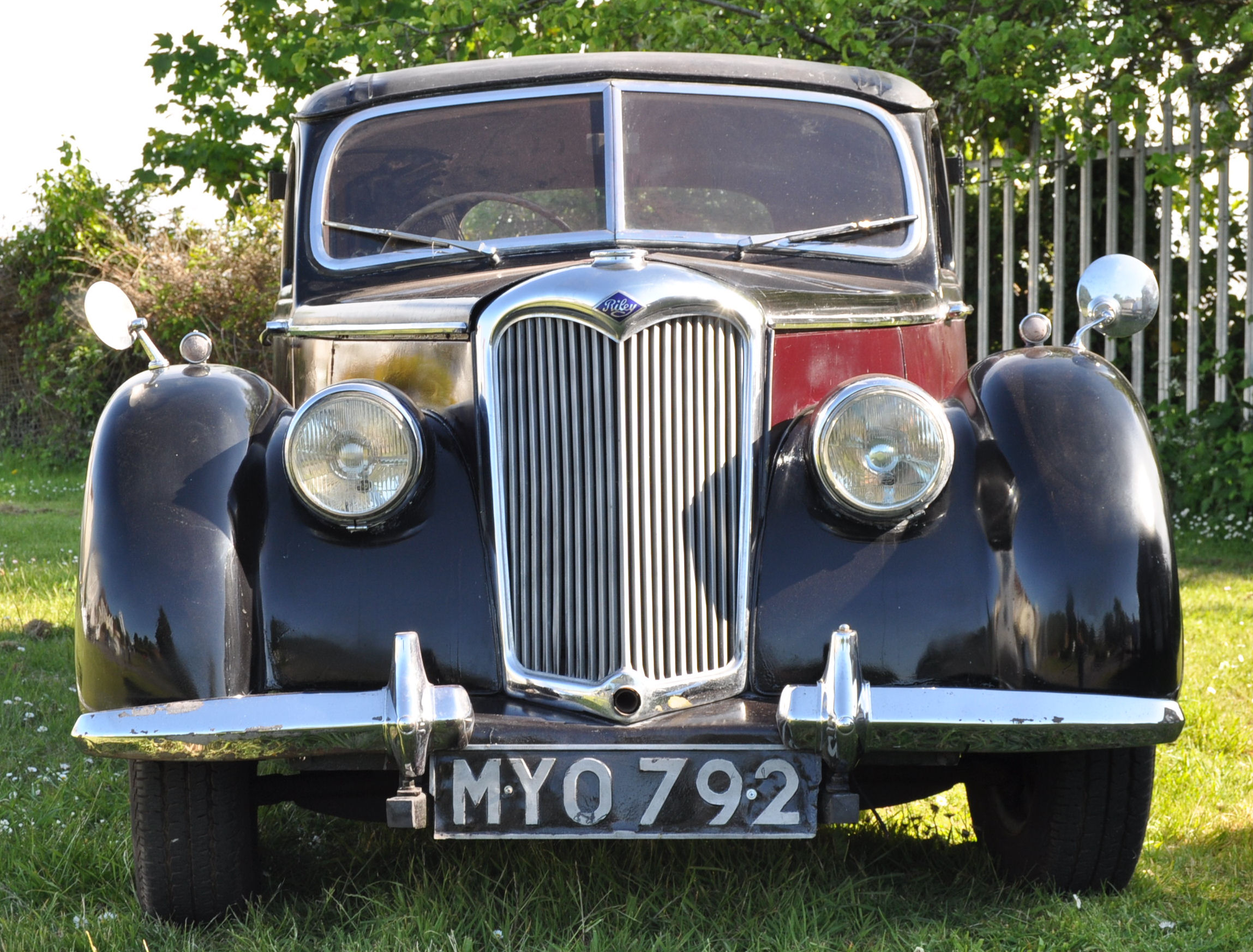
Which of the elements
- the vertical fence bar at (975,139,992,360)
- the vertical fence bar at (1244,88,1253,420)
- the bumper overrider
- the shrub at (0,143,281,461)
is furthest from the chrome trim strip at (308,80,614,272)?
the shrub at (0,143,281,461)

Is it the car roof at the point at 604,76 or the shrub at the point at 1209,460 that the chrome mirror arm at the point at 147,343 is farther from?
the shrub at the point at 1209,460

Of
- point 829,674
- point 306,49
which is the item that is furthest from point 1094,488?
point 306,49

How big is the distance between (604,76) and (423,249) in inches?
25.7

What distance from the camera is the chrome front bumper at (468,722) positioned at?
84.1 inches

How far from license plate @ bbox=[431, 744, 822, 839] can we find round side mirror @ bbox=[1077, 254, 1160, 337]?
1.35 m

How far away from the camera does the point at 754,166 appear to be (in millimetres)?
3236

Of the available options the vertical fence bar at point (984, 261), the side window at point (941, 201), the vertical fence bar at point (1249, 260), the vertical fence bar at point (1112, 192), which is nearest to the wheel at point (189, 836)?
the side window at point (941, 201)

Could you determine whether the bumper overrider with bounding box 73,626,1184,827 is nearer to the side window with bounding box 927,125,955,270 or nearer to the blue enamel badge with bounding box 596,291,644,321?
the blue enamel badge with bounding box 596,291,644,321

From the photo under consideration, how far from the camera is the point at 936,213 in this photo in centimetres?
352

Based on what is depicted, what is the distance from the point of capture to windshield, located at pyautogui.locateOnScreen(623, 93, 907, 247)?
3.14m

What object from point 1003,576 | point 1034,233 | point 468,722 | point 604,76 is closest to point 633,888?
point 468,722

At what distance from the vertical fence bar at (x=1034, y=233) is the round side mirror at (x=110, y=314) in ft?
21.2

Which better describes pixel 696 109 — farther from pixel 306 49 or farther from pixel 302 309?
pixel 306 49

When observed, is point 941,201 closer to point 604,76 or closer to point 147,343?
point 604,76
